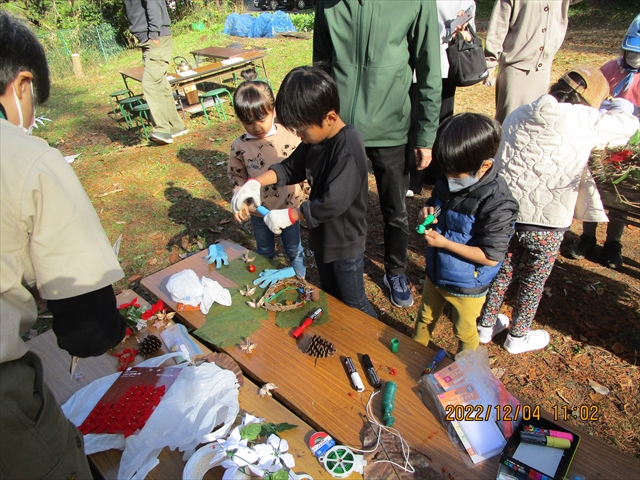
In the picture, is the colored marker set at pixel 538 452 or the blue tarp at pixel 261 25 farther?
the blue tarp at pixel 261 25

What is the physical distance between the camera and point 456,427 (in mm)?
1528

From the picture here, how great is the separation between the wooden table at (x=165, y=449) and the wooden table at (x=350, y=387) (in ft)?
0.20

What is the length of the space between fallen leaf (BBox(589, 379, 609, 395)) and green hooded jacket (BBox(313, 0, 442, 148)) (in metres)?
1.89

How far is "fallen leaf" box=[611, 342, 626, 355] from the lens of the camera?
110 inches

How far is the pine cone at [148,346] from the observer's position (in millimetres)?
2059

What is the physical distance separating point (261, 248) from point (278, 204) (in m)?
0.45

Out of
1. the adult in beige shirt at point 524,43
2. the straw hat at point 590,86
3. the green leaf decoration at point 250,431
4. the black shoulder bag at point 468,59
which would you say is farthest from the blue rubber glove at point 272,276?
the adult in beige shirt at point 524,43

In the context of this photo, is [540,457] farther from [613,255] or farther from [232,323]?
[613,255]

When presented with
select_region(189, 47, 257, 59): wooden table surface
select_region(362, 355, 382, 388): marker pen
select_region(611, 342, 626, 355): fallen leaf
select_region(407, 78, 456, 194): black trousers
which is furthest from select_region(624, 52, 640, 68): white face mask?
select_region(189, 47, 257, 59): wooden table surface

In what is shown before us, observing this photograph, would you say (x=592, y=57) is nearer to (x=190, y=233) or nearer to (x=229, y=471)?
(x=190, y=233)

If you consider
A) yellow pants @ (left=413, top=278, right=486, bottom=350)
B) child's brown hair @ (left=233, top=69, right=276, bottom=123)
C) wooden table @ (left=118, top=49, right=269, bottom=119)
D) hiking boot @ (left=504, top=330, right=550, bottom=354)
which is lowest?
hiking boot @ (left=504, top=330, right=550, bottom=354)

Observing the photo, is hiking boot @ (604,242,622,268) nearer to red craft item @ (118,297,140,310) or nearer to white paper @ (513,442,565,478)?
white paper @ (513,442,565,478)

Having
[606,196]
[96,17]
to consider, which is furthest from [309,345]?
[96,17]

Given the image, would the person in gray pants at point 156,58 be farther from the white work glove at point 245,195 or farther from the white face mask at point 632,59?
the white face mask at point 632,59
